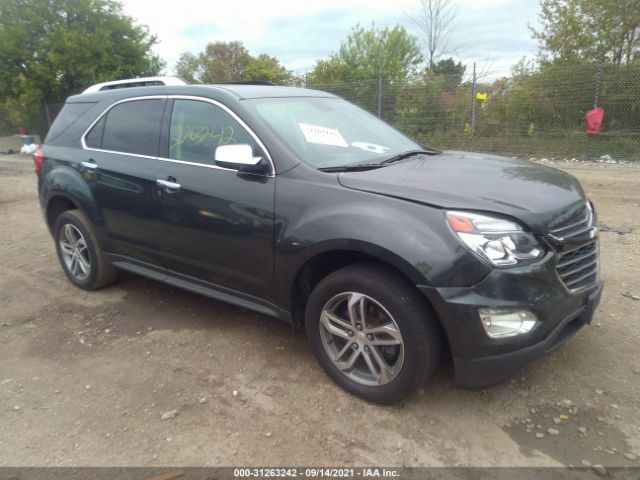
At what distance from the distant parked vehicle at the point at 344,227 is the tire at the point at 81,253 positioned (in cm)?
8

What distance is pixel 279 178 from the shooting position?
289cm

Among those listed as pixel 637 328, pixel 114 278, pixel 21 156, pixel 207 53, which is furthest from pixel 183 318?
pixel 207 53

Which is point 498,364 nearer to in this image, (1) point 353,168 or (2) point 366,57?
(1) point 353,168

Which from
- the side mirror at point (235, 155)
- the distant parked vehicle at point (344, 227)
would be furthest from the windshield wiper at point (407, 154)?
the side mirror at point (235, 155)

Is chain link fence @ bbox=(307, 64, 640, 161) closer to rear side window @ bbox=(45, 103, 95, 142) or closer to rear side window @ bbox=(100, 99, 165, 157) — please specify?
rear side window @ bbox=(45, 103, 95, 142)

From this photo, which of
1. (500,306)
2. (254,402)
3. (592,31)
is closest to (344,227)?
(500,306)

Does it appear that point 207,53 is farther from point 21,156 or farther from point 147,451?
point 147,451

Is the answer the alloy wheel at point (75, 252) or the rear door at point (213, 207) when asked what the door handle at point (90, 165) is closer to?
the alloy wheel at point (75, 252)

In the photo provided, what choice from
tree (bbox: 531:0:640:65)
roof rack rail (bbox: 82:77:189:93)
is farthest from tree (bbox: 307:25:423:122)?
roof rack rail (bbox: 82:77:189:93)

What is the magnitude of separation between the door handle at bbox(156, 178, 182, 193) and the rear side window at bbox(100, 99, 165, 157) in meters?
0.27

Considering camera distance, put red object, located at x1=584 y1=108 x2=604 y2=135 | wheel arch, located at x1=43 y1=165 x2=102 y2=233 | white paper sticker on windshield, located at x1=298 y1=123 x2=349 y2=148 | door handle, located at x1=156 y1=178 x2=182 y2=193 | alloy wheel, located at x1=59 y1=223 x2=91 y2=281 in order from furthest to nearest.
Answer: red object, located at x1=584 y1=108 x2=604 y2=135 → alloy wheel, located at x1=59 y1=223 x2=91 y2=281 → wheel arch, located at x1=43 y1=165 x2=102 y2=233 → door handle, located at x1=156 y1=178 x2=182 y2=193 → white paper sticker on windshield, located at x1=298 y1=123 x2=349 y2=148

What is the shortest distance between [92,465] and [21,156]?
19255 mm

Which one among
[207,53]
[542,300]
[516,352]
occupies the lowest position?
[516,352]

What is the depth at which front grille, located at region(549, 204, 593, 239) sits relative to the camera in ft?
8.14
